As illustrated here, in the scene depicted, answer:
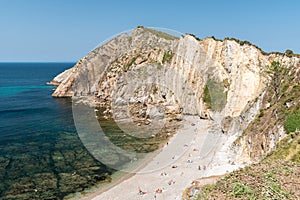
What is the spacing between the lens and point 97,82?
84750 mm

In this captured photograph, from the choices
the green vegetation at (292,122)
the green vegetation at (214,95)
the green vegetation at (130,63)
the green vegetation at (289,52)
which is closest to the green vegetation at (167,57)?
the green vegetation at (130,63)

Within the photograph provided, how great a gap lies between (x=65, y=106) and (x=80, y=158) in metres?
41.1

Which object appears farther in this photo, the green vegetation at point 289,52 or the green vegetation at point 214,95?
the green vegetation at point 214,95

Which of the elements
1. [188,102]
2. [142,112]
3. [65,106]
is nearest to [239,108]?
[188,102]

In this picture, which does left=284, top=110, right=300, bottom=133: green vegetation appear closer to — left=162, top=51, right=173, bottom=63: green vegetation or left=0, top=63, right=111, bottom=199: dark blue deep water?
left=0, top=63, right=111, bottom=199: dark blue deep water

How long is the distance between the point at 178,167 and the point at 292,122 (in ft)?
48.3

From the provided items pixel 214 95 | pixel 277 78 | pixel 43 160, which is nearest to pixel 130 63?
Answer: pixel 214 95

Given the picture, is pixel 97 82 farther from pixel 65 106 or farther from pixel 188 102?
pixel 188 102

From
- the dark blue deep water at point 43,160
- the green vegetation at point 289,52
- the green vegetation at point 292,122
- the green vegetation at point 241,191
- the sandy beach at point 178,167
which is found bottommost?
the dark blue deep water at point 43,160

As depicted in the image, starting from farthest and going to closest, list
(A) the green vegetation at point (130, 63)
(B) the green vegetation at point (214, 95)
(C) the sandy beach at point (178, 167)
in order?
(A) the green vegetation at point (130, 63) → (B) the green vegetation at point (214, 95) → (C) the sandy beach at point (178, 167)

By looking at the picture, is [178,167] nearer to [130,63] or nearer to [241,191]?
[241,191]

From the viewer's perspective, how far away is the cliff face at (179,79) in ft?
139

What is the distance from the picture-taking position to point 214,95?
52.1 metres

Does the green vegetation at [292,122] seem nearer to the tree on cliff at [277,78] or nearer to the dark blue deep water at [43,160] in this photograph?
the tree on cliff at [277,78]
